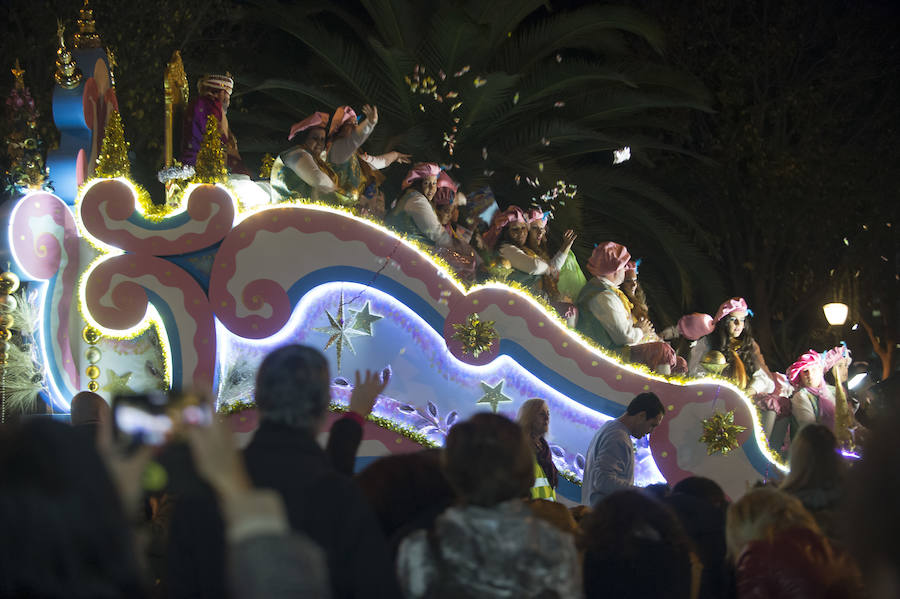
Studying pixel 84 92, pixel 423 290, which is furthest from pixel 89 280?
pixel 423 290

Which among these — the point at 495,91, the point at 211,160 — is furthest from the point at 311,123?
the point at 495,91

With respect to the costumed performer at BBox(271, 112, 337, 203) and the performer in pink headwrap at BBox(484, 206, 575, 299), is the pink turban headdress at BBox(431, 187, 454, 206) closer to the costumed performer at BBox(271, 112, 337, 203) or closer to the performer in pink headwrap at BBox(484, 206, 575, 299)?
the performer in pink headwrap at BBox(484, 206, 575, 299)

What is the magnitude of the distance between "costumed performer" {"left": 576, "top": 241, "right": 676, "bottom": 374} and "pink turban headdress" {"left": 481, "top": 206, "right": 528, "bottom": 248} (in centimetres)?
79

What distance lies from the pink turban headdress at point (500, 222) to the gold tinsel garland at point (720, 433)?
241 centimetres

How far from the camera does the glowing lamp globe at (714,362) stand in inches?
407

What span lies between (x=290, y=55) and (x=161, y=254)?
790 cm

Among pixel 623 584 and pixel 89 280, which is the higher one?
pixel 89 280

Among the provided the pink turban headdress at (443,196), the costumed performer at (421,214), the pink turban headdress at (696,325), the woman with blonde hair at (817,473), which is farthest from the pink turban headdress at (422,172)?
the woman with blonde hair at (817,473)

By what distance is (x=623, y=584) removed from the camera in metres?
3.59

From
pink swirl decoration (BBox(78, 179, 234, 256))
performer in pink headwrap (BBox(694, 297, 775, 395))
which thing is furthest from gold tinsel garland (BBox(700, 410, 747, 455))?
pink swirl decoration (BBox(78, 179, 234, 256))

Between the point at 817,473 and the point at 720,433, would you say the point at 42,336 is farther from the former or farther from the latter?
the point at 817,473

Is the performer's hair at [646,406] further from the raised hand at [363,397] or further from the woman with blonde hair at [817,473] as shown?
the raised hand at [363,397]

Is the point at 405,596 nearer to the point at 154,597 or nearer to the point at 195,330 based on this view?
the point at 154,597

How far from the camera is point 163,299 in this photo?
8.03 meters
